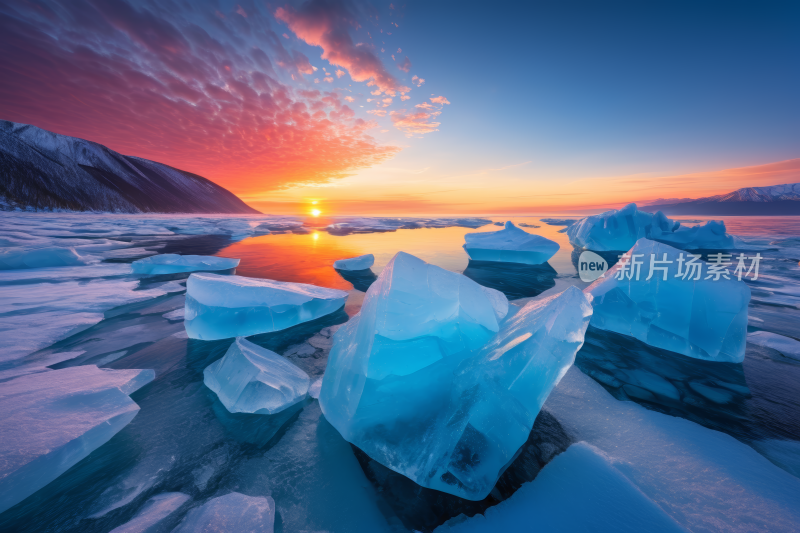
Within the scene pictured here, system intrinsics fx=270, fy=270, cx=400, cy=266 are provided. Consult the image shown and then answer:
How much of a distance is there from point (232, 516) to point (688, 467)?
2.69m

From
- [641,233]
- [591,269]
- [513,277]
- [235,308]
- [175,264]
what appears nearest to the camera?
[235,308]

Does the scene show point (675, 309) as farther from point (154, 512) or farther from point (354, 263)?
point (354, 263)

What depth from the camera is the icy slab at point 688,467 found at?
1401 millimetres

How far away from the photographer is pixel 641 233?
11.6m

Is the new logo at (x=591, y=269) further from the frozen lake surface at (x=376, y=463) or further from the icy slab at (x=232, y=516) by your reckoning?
the icy slab at (x=232, y=516)

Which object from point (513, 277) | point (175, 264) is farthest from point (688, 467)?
point (175, 264)

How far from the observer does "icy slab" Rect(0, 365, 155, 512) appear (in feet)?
4.81

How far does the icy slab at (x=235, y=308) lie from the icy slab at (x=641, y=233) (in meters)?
13.2

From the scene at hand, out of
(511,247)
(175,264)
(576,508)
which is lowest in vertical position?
(576,508)

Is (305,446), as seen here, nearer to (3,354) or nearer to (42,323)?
(3,354)

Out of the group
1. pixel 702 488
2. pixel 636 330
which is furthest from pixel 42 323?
pixel 636 330

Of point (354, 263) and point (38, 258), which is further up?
point (38, 258)

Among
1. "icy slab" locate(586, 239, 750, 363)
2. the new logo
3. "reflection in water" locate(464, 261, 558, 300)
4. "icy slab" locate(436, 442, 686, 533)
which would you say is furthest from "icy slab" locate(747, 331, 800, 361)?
"icy slab" locate(436, 442, 686, 533)

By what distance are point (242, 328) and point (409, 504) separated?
3034 mm
